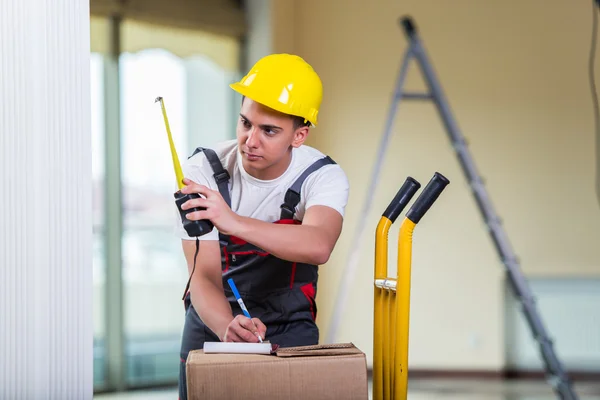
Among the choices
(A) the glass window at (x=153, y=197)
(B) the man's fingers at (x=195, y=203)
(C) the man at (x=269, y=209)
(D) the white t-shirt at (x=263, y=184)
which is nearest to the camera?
(B) the man's fingers at (x=195, y=203)

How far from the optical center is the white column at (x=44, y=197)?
1178 millimetres

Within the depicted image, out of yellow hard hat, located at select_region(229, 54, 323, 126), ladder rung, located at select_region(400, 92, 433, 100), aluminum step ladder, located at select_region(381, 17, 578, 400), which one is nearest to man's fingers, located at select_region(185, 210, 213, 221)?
yellow hard hat, located at select_region(229, 54, 323, 126)

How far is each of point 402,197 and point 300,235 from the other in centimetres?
21

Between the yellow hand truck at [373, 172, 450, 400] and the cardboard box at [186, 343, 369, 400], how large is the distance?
0.21 metres

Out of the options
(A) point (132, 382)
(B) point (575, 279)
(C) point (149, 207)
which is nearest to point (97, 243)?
(C) point (149, 207)

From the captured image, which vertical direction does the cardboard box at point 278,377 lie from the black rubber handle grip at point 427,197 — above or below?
below

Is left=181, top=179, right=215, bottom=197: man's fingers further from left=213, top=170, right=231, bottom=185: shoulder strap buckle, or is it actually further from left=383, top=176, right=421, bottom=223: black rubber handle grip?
left=213, top=170, right=231, bottom=185: shoulder strap buckle

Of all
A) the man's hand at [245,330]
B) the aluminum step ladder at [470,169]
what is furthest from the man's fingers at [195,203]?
the aluminum step ladder at [470,169]

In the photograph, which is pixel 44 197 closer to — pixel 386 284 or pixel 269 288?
pixel 386 284

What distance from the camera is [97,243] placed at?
4359 millimetres

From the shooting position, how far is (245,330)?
1585mm

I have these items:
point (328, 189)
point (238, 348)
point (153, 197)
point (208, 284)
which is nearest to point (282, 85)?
point (328, 189)

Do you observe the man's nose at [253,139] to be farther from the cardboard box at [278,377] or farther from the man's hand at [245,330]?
the cardboard box at [278,377]

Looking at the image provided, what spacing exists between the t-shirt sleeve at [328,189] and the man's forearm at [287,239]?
0.44 ft
